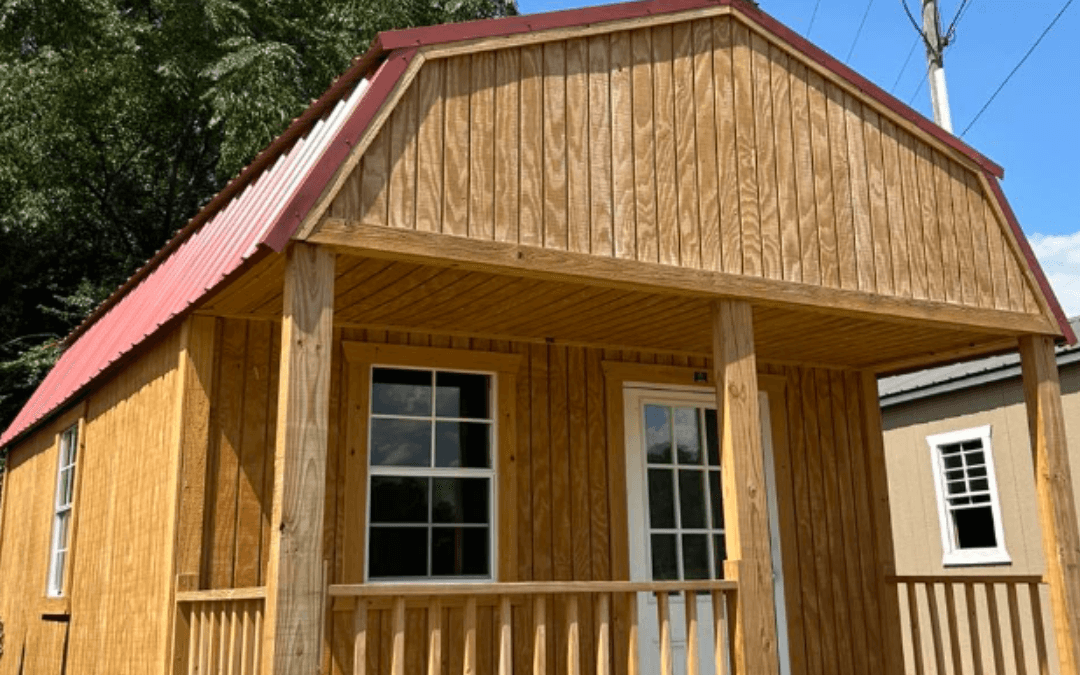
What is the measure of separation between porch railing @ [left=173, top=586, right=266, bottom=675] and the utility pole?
13.6 metres

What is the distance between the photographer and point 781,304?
606cm

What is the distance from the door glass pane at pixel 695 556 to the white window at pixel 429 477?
164 centimetres

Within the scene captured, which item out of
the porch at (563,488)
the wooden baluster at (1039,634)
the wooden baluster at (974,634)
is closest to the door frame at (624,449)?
the porch at (563,488)

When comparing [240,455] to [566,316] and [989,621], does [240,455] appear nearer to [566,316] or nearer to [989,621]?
[566,316]

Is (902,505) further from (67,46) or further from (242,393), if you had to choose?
(67,46)

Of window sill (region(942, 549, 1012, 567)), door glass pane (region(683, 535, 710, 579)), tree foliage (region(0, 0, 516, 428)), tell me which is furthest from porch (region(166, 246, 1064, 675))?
tree foliage (region(0, 0, 516, 428))

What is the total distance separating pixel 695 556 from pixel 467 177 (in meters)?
3.84

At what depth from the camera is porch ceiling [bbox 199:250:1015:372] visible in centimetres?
574

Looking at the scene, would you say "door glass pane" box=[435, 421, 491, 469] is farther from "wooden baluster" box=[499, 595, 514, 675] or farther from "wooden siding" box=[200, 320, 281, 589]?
"wooden baluster" box=[499, 595, 514, 675]

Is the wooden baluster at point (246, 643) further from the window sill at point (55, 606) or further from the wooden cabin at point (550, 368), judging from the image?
the window sill at point (55, 606)

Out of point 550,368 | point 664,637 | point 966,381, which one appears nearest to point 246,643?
point 664,637

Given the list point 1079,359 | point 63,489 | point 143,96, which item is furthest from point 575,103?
point 143,96

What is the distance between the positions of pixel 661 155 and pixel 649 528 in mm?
2924

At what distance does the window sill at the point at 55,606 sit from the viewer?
7.93 m
